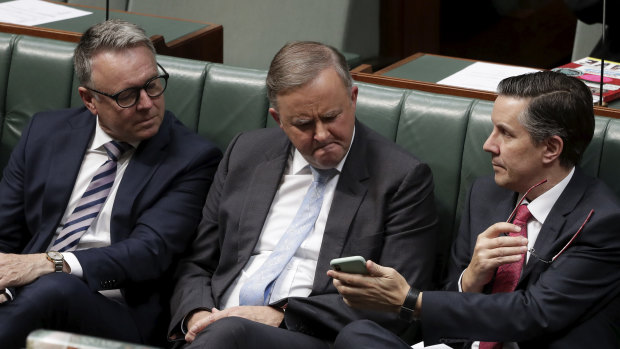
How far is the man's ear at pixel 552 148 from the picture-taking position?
88.6 inches

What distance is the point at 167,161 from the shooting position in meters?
2.80

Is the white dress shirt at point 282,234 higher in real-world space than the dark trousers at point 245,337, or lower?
higher

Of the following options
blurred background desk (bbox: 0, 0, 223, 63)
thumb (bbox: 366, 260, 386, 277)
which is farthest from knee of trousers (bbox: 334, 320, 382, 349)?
blurred background desk (bbox: 0, 0, 223, 63)

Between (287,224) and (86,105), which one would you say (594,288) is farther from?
(86,105)

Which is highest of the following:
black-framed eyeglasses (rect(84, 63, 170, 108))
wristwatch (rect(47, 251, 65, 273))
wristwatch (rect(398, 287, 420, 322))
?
black-framed eyeglasses (rect(84, 63, 170, 108))

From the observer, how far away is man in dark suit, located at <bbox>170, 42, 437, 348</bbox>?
241 centimetres

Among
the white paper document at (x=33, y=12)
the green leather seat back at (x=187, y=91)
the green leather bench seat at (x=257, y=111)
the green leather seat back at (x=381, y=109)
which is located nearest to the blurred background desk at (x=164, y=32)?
the white paper document at (x=33, y=12)

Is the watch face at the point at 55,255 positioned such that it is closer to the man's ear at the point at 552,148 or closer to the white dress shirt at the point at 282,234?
the white dress shirt at the point at 282,234

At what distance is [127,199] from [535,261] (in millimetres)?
1193

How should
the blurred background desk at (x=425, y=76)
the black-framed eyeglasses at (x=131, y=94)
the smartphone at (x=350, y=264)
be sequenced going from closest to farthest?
1. the smartphone at (x=350, y=264)
2. the black-framed eyeglasses at (x=131, y=94)
3. the blurred background desk at (x=425, y=76)

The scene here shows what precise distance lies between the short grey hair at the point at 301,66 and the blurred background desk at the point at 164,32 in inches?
42.3

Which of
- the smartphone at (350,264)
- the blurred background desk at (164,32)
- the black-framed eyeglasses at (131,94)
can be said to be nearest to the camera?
the smartphone at (350,264)

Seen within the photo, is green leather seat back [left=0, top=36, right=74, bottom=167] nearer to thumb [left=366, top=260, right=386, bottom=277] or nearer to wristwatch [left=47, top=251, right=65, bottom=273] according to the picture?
wristwatch [left=47, top=251, right=65, bottom=273]

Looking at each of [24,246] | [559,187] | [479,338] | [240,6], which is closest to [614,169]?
[559,187]
